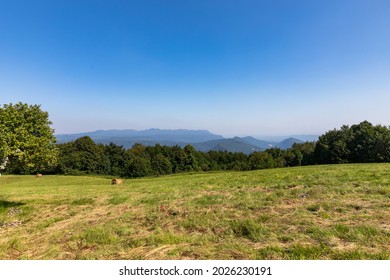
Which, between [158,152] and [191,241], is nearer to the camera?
[191,241]

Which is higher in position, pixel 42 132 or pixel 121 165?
pixel 42 132

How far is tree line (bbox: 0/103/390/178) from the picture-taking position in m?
11.8

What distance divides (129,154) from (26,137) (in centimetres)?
9701

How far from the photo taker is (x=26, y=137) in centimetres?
1168

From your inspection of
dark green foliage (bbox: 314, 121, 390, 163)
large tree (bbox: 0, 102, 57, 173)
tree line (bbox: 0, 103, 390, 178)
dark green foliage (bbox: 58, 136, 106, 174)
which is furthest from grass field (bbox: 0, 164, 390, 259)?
dark green foliage (bbox: 58, 136, 106, 174)

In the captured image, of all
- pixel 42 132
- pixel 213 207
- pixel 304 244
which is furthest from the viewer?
pixel 42 132

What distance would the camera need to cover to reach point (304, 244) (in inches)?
208


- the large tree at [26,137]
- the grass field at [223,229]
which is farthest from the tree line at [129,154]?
the grass field at [223,229]

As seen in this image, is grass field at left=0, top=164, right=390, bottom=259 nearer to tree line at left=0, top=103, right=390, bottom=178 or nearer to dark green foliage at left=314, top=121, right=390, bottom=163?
tree line at left=0, top=103, right=390, bottom=178

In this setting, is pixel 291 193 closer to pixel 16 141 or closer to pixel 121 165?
pixel 16 141

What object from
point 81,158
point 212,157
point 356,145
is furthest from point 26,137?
point 212,157

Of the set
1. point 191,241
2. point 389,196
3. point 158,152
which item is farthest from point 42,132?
point 158,152
